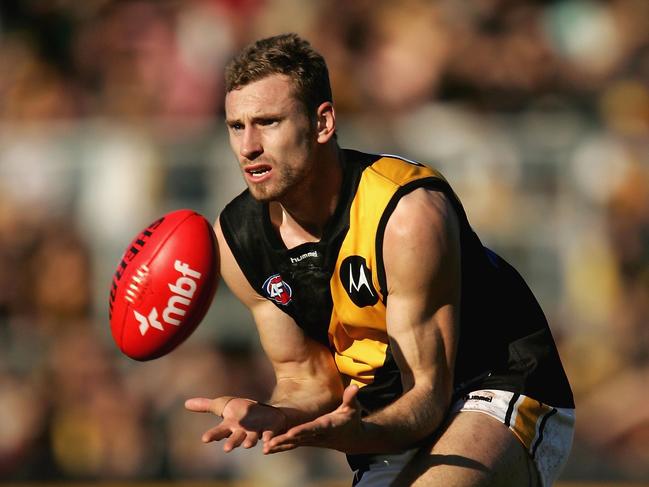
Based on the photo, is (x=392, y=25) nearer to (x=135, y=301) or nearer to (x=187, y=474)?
(x=187, y=474)

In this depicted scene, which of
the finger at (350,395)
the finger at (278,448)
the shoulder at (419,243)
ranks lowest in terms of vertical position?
the finger at (278,448)

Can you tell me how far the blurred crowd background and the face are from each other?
3725 millimetres

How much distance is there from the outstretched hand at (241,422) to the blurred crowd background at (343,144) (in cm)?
403

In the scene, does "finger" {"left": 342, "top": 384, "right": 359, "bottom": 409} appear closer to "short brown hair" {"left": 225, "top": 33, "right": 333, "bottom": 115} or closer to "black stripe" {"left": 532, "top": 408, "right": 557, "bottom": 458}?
"black stripe" {"left": 532, "top": 408, "right": 557, "bottom": 458}

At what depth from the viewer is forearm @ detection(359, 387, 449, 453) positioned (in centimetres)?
402

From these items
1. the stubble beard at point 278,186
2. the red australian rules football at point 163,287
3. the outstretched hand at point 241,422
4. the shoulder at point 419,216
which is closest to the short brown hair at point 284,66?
the stubble beard at point 278,186

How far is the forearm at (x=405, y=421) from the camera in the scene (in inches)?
158

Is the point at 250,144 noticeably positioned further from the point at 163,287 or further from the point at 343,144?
the point at 343,144

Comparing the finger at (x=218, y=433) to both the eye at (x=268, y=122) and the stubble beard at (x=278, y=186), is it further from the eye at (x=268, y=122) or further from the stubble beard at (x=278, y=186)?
the eye at (x=268, y=122)

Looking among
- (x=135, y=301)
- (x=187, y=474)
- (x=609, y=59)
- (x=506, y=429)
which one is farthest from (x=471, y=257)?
(x=609, y=59)

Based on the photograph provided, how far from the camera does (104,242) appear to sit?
29.3 ft

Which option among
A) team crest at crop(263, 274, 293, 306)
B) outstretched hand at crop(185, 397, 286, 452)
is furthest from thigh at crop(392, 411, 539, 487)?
team crest at crop(263, 274, 293, 306)

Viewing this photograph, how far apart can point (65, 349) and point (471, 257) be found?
4.82 m

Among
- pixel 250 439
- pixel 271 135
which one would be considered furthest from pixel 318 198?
pixel 250 439
